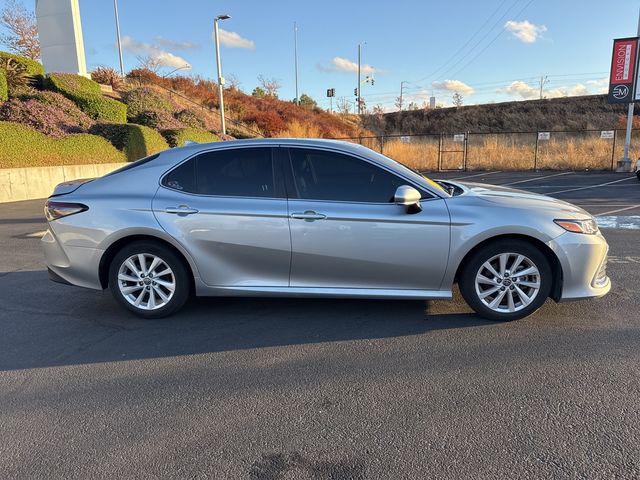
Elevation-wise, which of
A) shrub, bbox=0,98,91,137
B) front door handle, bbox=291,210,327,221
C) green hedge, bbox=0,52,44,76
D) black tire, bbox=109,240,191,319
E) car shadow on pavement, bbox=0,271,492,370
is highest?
green hedge, bbox=0,52,44,76

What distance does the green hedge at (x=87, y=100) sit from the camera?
785 inches

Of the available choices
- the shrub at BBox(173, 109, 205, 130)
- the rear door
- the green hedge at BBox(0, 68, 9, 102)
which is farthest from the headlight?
the shrub at BBox(173, 109, 205, 130)

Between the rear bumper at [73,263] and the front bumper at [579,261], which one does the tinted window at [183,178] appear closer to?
the rear bumper at [73,263]

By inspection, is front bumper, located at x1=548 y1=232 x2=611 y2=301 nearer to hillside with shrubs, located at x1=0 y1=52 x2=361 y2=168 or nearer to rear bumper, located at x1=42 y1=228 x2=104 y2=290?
rear bumper, located at x1=42 y1=228 x2=104 y2=290

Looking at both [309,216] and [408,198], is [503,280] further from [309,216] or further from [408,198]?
[309,216]

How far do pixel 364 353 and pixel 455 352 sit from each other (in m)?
0.71

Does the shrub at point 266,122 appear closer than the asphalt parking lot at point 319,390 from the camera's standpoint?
No

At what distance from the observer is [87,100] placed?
19.9 m

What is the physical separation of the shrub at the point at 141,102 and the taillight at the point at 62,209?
20558 mm

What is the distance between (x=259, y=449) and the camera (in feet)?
8.25

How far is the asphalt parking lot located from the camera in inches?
95.1

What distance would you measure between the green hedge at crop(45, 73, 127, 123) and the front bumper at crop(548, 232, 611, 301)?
20467 mm

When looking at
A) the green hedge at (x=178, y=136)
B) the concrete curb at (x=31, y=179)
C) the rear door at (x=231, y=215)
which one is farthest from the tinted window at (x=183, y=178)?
the green hedge at (x=178, y=136)

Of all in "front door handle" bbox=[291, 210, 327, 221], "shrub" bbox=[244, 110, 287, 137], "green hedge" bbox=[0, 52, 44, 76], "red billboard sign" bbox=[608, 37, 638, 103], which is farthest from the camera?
"shrub" bbox=[244, 110, 287, 137]
